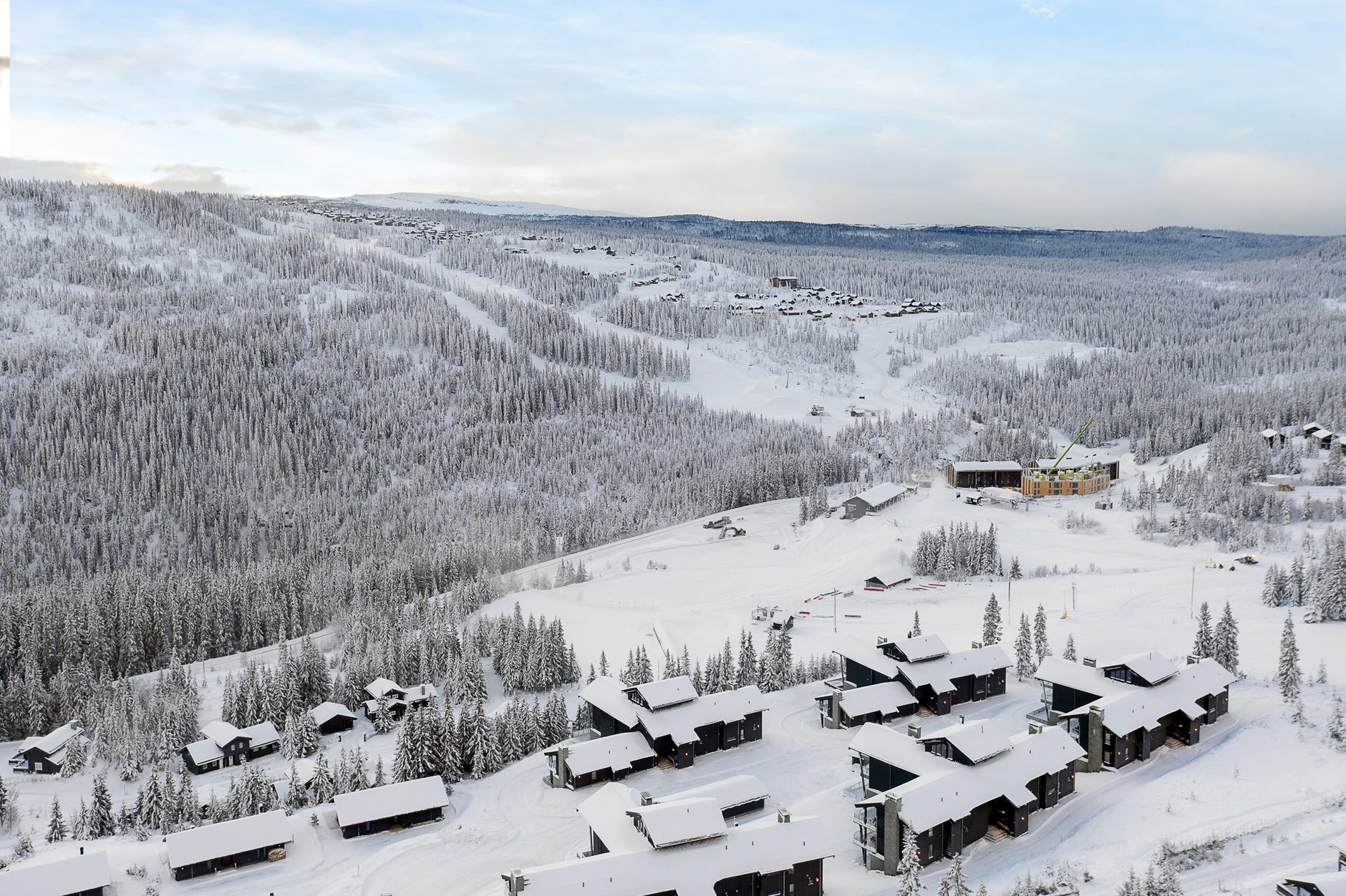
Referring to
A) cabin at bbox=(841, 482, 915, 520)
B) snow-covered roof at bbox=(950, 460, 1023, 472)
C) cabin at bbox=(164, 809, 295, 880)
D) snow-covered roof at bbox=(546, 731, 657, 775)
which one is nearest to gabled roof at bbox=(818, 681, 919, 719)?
snow-covered roof at bbox=(546, 731, 657, 775)

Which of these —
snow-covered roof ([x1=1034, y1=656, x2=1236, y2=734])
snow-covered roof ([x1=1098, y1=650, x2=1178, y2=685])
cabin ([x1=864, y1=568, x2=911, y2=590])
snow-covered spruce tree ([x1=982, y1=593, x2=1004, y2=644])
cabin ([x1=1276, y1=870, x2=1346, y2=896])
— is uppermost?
cabin ([x1=1276, y1=870, x2=1346, y2=896])

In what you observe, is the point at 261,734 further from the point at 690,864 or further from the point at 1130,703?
the point at 1130,703

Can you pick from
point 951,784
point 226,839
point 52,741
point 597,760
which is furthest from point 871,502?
point 226,839

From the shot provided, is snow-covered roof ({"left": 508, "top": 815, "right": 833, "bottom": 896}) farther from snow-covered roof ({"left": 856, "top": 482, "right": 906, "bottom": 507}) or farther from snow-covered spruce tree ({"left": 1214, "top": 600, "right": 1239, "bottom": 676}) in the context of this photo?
snow-covered roof ({"left": 856, "top": 482, "right": 906, "bottom": 507})

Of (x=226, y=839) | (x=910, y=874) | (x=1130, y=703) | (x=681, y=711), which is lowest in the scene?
(x=226, y=839)

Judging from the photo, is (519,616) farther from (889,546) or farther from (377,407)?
(377,407)

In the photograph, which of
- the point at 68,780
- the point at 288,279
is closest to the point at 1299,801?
the point at 68,780

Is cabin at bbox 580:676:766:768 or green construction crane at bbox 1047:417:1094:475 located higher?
green construction crane at bbox 1047:417:1094:475
